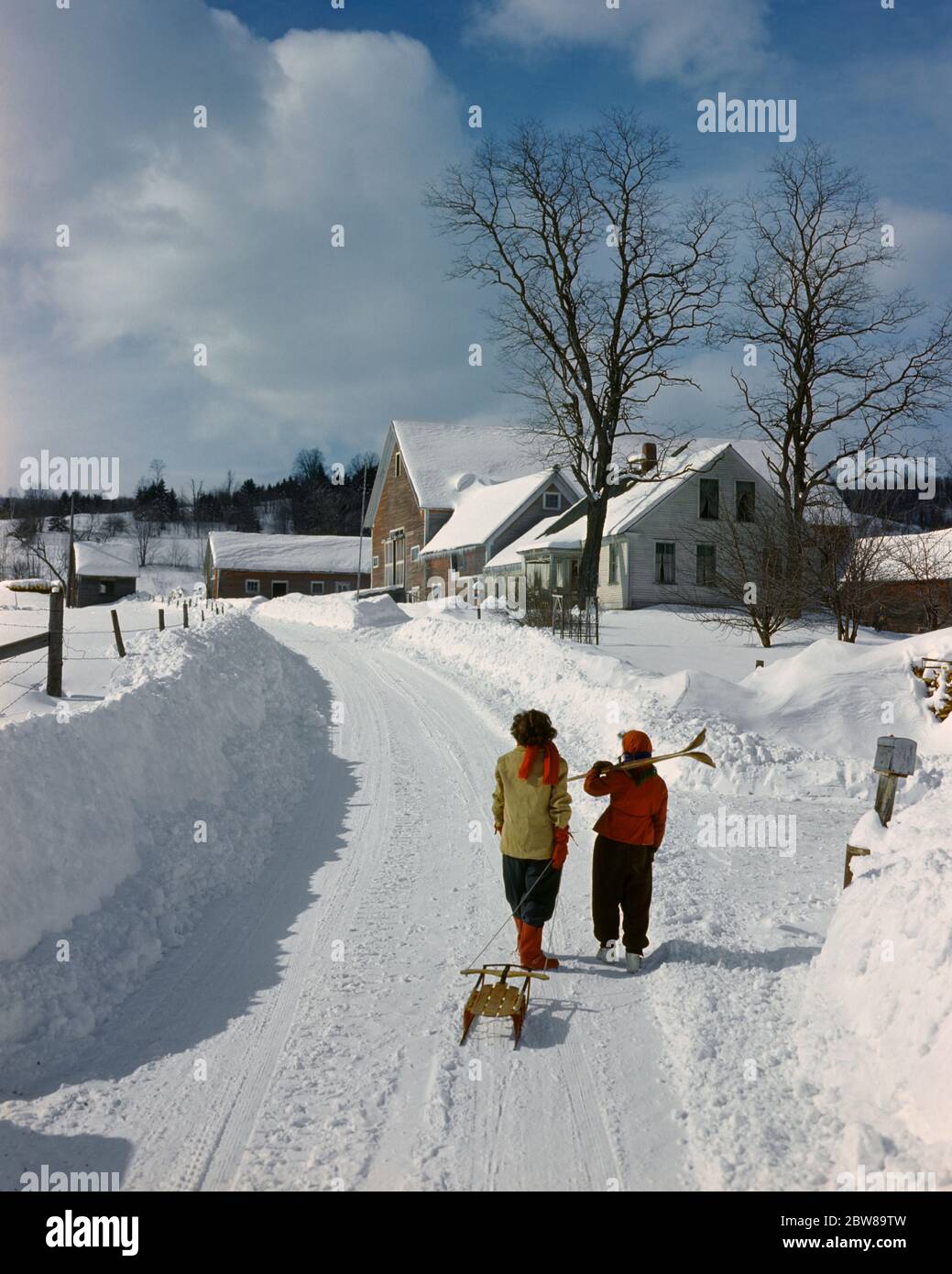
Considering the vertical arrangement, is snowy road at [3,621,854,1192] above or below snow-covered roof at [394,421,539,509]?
below

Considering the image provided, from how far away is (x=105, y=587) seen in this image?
6962cm

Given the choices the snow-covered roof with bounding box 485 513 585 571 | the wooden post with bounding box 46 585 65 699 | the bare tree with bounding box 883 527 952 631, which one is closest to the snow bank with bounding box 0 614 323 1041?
the wooden post with bounding box 46 585 65 699

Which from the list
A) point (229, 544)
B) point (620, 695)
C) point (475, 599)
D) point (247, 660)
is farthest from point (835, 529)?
point (229, 544)

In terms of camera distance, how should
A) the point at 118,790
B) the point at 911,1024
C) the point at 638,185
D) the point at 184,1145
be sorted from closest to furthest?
the point at 184,1145, the point at 911,1024, the point at 118,790, the point at 638,185

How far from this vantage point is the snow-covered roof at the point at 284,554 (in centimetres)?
6272

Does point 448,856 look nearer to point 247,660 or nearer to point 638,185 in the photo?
point 247,660

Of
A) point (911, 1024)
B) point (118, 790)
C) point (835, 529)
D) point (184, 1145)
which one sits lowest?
point (184, 1145)

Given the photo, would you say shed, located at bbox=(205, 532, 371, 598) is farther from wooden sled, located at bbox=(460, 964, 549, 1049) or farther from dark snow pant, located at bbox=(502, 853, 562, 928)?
wooden sled, located at bbox=(460, 964, 549, 1049)

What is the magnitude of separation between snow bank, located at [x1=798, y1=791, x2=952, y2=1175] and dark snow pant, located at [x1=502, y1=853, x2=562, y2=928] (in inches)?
63.9

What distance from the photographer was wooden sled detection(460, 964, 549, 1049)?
15.9ft

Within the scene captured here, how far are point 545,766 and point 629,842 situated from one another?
80 cm

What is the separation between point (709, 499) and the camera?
3309cm

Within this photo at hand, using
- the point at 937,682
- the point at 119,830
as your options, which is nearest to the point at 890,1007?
the point at 119,830

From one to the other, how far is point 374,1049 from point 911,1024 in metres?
2.73
